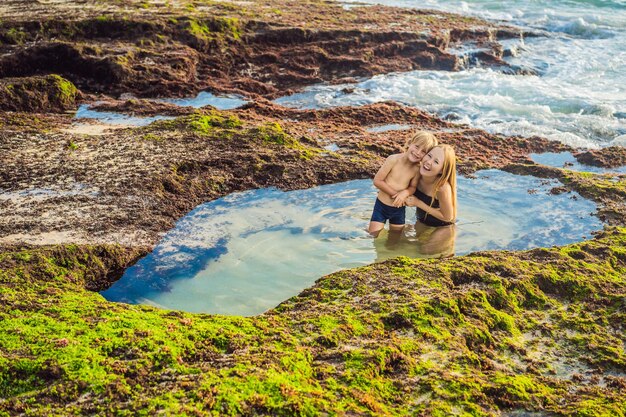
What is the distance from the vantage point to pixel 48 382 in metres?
3.87

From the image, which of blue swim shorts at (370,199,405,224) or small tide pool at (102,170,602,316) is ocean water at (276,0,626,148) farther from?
blue swim shorts at (370,199,405,224)

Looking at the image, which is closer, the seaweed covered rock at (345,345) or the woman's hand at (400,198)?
the seaweed covered rock at (345,345)

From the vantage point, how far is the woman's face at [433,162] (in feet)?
22.9

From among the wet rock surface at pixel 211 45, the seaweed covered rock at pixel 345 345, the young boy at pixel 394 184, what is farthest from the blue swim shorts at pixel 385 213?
the wet rock surface at pixel 211 45

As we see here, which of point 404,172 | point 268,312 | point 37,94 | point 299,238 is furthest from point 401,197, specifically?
point 37,94

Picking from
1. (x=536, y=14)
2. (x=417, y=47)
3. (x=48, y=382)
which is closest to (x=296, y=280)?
(x=48, y=382)

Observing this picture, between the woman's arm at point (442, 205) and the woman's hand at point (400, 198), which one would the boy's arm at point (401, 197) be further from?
the woman's arm at point (442, 205)

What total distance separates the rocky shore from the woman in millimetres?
1206

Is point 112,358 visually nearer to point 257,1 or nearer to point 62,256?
point 62,256

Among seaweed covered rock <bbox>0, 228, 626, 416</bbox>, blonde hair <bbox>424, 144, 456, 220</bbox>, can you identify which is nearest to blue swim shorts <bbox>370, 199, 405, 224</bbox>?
blonde hair <bbox>424, 144, 456, 220</bbox>

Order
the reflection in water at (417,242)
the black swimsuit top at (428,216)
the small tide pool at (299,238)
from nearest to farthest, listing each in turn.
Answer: the small tide pool at (299,238) → the reflection in water at (417,242) → the black swimsuit top at (428,216)

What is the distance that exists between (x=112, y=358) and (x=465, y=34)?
17.0 m

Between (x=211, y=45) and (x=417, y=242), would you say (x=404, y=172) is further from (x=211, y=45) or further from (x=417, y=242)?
(x=211, y=45)

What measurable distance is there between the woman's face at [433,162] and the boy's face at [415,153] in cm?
8
